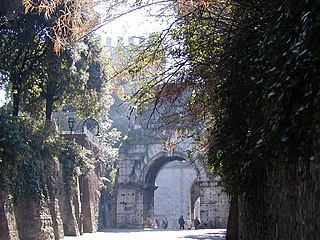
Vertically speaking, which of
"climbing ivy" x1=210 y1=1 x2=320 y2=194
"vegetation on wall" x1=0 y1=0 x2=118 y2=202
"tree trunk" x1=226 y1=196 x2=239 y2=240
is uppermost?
"vegetation on wall" x1=0 y1=0 x2=118 y2=202

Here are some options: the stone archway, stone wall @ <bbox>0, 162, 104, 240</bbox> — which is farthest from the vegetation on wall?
the stone archway

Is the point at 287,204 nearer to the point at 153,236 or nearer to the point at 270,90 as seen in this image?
the point at 270,90

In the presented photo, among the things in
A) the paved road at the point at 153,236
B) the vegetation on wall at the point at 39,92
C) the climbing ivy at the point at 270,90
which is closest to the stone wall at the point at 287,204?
the climbing ivy at the point at 270,90

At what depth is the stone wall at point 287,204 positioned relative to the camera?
13.2 feet

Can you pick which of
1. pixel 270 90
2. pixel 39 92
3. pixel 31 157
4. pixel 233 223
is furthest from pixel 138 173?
pixel 270 90

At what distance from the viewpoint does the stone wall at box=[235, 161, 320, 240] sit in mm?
4031

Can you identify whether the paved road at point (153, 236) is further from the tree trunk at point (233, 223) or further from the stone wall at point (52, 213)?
the tree trunk at point (233, 223)

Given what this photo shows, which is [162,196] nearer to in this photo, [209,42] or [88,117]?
[88,117]

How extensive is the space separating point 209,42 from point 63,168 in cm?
1429

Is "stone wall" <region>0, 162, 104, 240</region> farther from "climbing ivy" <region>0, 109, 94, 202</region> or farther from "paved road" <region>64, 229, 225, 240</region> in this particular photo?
"paved road" <region>64, 229, 225, 240</region>

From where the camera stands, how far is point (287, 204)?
4973mm

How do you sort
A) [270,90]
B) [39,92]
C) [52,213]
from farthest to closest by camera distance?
1. [39,92]
2. [52,213]
3. [270,90]

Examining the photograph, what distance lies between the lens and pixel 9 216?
14.7m

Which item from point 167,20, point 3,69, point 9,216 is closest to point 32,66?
point 3,69
